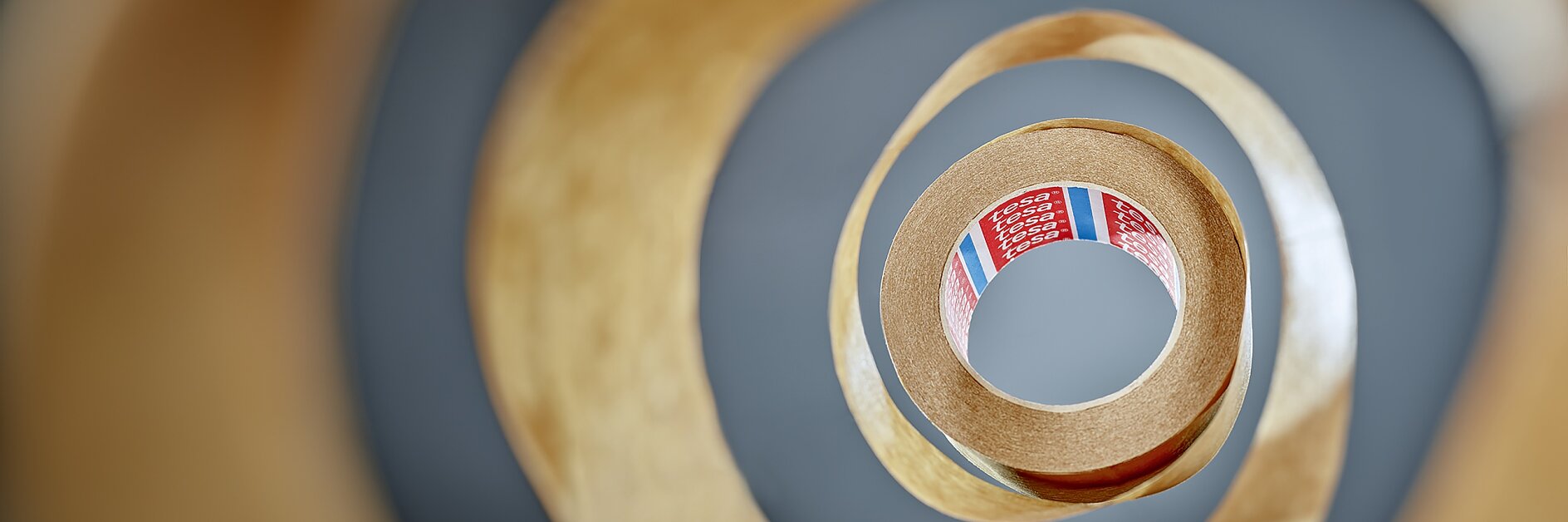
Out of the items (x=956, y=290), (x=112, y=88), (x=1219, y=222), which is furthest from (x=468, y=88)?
(x=956, y=290)

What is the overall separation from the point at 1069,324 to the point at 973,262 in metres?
1.86

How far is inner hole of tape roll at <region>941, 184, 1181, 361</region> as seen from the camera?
450 centimetres

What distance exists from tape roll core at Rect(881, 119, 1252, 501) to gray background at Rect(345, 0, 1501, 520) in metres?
1.33

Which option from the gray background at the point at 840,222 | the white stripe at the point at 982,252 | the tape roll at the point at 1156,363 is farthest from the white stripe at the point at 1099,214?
the gray background at the point at 840,222

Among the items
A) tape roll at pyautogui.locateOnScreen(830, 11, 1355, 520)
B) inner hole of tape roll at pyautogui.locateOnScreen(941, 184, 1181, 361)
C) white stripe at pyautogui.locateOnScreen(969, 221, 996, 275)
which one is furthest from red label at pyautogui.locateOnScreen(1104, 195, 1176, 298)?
white stripe at pyautogui.locateOnScreen(969, 221, 996, 275)

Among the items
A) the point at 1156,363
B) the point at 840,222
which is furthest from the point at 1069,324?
the point at 840,222

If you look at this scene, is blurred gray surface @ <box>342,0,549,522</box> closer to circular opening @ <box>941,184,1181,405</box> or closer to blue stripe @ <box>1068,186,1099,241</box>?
blue stripe @ <box>1068,186,1099,241</box>

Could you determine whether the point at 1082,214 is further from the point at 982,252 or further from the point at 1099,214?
the point at 982,252

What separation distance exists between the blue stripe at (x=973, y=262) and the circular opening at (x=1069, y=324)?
0.44 metres

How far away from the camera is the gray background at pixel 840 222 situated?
3.10 feet

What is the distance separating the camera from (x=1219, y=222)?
3.49 meters

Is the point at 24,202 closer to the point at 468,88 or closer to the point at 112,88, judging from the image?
the point at 112,88

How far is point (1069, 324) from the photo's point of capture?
6.67 metres

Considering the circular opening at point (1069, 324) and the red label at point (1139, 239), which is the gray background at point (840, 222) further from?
the circular opening at point (1069, 324)
